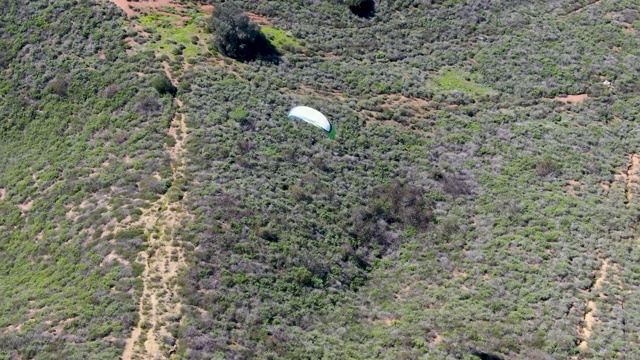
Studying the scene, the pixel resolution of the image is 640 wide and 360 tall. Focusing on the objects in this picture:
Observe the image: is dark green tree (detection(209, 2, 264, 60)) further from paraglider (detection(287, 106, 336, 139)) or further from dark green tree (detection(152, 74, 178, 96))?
paraglider (detection(287, 106, 336, 139))

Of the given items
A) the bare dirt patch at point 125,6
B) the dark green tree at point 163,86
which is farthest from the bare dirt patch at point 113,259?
the bare dirt patch at point 125,6

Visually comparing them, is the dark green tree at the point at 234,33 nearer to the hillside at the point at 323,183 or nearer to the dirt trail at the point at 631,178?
the hillside at the point at 323,183

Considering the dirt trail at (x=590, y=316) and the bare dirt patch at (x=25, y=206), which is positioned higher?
the dirt trail at (x=590, y=316)

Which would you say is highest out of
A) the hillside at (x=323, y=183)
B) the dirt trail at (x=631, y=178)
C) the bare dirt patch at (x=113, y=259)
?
the dirt trail at (x=631, y=178)

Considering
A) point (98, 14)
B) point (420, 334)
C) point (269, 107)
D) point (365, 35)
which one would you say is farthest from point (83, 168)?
point (365, 35)

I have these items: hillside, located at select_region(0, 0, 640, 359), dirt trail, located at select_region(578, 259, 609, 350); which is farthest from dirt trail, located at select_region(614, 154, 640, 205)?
dirt trail, located at select_region(578, 259, 609, 350)

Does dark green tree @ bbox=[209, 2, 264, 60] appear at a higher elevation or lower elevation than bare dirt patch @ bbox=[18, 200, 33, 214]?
higher
